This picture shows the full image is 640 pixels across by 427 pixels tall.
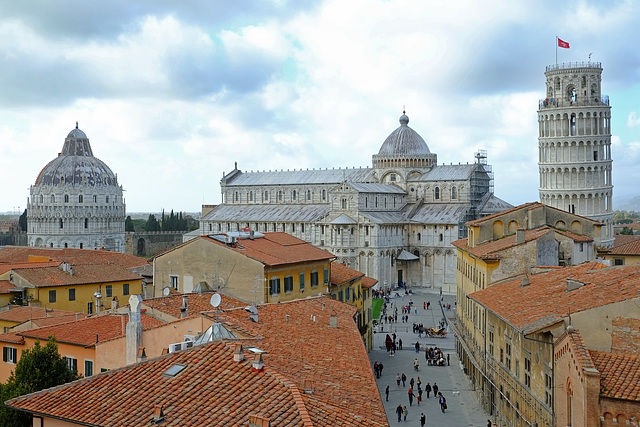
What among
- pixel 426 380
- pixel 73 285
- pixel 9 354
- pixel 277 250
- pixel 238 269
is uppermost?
pixel 277 250

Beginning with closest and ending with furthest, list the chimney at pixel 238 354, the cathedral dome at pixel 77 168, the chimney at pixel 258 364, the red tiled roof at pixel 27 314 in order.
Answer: the chimney at pixel 258 364
the chimney at pixel 238 354
the red tiled roof at pixel 27 314
the cathedral dome at pixel 77 168

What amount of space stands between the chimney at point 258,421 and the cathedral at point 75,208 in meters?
115

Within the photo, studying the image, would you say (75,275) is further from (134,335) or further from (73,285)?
(134,335)

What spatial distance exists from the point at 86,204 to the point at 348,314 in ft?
339

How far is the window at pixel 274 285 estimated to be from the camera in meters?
34.7

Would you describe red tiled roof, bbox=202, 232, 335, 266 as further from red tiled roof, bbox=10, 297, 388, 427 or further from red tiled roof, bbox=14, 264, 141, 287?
red tiled roof, bbox=10, 297, 388, 427

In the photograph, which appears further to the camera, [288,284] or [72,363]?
[288,284]

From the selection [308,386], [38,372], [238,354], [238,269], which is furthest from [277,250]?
[308,386]

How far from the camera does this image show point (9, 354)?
29.9m

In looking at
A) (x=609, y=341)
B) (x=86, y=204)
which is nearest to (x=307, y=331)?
(x=609, y=341)

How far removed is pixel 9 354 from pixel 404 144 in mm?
83689

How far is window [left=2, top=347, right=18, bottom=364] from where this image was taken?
29594mm

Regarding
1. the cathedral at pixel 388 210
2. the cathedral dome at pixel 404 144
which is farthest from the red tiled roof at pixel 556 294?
the cathedral dome at pixel 404 144

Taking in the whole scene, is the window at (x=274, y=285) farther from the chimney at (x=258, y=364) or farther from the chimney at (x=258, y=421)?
the chimney at (x=258, y=421)
